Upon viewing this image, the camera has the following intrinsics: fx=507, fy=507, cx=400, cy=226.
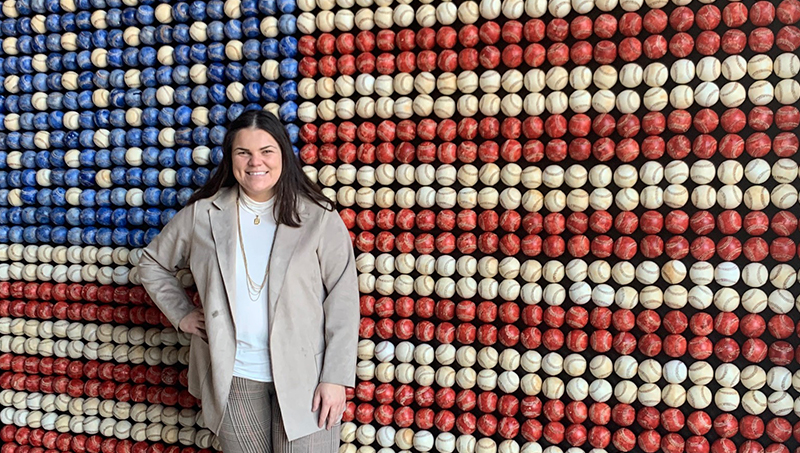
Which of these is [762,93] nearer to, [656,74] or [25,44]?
[656,74]

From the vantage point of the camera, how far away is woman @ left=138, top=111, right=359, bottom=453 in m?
1.21

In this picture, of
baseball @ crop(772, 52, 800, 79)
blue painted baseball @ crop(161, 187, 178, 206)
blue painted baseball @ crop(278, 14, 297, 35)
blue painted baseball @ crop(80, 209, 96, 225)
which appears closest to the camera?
baseball @ crop(772, 52, 800, 79)

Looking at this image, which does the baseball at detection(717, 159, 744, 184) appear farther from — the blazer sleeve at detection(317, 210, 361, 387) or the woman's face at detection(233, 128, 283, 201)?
the woman's face at detection(233, 128, 283, 201)

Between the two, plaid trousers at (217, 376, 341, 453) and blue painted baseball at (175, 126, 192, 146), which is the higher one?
blue painted baseball at (175, 126, 192, 146)

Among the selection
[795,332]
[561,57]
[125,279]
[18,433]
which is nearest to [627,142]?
[561,57]

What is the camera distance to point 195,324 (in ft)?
4.36

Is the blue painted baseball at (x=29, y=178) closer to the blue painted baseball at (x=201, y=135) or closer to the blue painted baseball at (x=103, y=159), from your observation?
the blue painted baseball at (x=103, y=159)

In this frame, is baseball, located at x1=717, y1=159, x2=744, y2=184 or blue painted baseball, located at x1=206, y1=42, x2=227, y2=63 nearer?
baseball, located at x1=717, y1=159, x2=744, y2=184

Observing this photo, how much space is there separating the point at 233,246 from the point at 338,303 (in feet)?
0.96

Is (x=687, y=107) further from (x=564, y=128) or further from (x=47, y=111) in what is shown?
(x=47, y=111)

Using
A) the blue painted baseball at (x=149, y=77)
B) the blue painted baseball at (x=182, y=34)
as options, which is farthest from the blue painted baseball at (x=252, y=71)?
the blue painted baseball at (x=149, y=77)

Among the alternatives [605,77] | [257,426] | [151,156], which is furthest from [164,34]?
[605,77]

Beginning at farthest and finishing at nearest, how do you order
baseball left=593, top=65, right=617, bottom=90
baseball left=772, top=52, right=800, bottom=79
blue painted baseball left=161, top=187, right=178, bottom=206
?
1. blue painted baseball left=161, top=187, right=178, bottom=206
2. baseball left=593, top=65, right=617, bottom=90
3. baseball left=772, top=52, right=800, bottom=79

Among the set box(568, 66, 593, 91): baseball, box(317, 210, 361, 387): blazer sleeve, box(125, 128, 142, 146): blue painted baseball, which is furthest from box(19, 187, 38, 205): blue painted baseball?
box(568, 66, 593, 91): baseball
